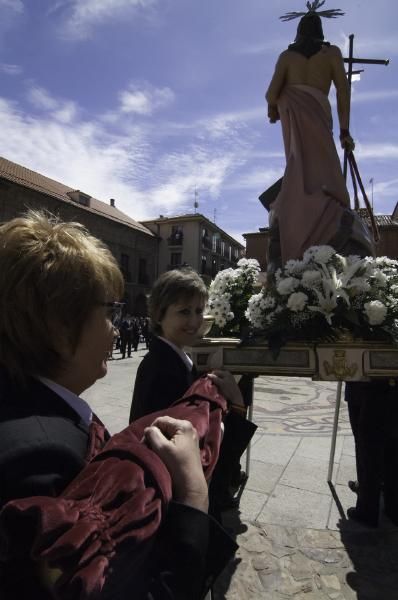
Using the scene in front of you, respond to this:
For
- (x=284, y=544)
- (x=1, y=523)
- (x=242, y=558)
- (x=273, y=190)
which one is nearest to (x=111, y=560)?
(x=1, y=523)

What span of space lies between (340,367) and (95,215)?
3197 cm

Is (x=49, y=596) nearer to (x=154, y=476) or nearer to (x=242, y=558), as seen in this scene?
(x=154, y=476)

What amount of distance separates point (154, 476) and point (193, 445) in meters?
0.18

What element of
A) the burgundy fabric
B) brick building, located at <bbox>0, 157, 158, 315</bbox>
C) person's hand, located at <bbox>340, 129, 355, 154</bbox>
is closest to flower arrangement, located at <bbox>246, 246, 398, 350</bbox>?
the burgundy fabric

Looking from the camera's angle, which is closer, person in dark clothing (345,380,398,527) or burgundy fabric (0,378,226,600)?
burgundy fabric (0,378,226,600)

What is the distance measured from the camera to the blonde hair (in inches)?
35.6

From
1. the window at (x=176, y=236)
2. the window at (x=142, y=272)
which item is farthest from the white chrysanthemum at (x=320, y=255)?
the window at (x=176, y=236)

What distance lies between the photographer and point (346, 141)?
13.2 ft

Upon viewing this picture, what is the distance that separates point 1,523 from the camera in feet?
2.05

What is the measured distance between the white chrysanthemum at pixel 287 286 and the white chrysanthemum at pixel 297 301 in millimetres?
77

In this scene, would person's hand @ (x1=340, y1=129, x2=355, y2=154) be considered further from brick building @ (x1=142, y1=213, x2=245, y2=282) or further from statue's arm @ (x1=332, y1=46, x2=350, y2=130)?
brick building @ (x1=142, y1=213, x2=245, y2=282)

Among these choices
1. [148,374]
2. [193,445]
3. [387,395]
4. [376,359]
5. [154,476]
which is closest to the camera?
[154,476]

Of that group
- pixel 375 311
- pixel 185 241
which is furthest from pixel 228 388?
pixel 185 241

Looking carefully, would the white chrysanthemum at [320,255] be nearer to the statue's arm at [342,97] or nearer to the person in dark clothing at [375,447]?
the person in dark clothing at [375,447]
